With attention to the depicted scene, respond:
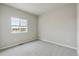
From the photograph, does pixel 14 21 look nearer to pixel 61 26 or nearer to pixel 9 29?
pixel 9 29

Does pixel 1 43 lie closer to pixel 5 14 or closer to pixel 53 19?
pixel 5 14

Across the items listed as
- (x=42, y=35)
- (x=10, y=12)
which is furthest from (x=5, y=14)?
(x=42, y=35)

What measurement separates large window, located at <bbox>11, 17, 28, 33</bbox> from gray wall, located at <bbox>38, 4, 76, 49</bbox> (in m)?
1.56

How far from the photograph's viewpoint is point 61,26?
3.61 meters

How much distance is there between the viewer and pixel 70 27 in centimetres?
319

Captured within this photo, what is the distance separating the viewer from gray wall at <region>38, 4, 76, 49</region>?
10.2 ft

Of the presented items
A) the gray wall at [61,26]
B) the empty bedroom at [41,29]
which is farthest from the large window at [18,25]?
the gray wall at [61,26]

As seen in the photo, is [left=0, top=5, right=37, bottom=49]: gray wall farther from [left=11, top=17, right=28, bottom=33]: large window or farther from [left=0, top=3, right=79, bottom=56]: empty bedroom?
[left=11, top=17, right=28, bottom=33]: large window

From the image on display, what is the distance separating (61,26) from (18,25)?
291cm

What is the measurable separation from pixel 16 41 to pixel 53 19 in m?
2.96

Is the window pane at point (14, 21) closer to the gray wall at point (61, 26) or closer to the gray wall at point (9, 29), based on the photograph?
the gray wall at point (9, 29)

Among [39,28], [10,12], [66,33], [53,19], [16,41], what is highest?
[10,12]

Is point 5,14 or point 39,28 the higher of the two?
point 5,14

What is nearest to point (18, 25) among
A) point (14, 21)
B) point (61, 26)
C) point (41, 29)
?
point (14, 21)
